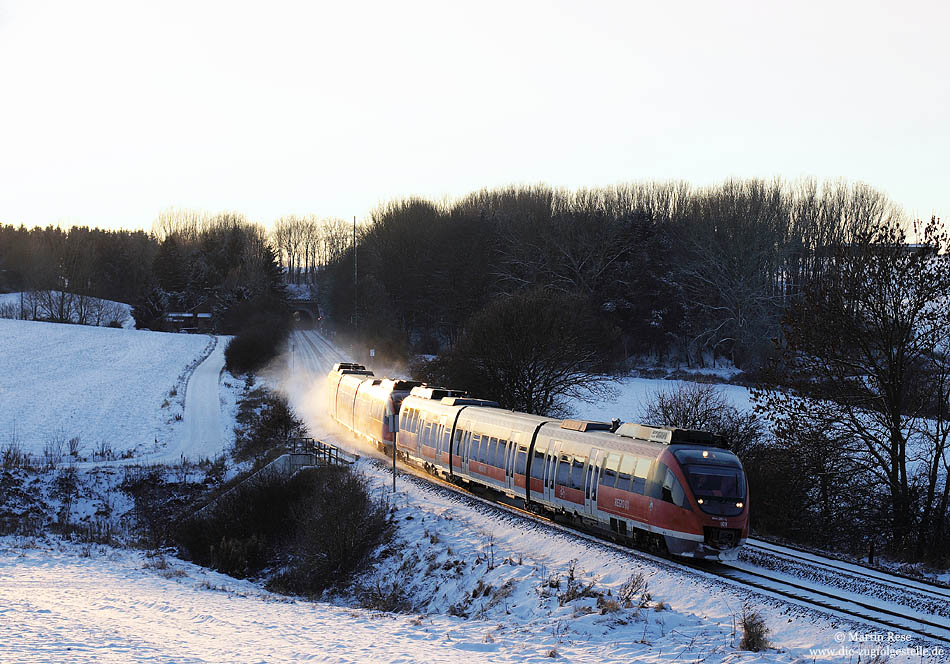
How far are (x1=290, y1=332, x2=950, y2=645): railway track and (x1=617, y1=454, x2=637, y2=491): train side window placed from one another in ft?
4.97

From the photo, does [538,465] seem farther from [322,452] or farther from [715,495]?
[322,452]

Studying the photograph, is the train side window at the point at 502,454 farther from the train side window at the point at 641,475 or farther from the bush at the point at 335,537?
the train side window at the point at 641,475

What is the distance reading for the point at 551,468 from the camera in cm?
2394

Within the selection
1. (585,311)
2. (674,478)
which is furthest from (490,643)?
(585,311)

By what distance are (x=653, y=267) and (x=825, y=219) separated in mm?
21743

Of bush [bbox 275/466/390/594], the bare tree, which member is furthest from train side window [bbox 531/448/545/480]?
the bare tree

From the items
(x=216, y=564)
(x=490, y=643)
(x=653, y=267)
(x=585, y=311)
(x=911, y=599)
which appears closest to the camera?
(x=490, y=643)

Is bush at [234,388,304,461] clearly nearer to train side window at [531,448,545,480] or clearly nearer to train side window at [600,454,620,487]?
train side window at [531,448,545,480]

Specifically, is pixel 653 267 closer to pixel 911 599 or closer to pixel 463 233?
pixel 463 233

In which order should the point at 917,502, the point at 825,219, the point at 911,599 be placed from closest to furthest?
the point at 911,599
the point at 917,502
the point at 825,219

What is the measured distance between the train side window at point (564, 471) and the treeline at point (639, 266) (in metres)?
49.9

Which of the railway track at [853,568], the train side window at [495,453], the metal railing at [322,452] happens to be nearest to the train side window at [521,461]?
the train side window at [495,453]

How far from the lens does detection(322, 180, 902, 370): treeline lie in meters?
81.2

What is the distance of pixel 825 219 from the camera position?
9150cm
